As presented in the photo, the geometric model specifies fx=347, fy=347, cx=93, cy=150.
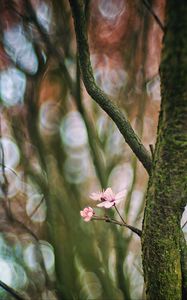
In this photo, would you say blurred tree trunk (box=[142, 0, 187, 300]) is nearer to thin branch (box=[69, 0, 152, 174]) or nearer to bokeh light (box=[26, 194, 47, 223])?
thin branch (box=[69, 0, 152, 174])

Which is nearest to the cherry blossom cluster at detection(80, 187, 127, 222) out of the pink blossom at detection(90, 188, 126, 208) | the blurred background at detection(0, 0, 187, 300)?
the pink blossom at detection(90, 188, 126, 208)

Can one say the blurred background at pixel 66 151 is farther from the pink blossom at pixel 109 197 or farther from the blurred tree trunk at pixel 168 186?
the blurred tree trunk at pixel 168 186

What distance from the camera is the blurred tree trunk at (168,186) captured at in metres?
0.47

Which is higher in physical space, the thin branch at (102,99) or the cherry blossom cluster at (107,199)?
the thin branch at (102,99)

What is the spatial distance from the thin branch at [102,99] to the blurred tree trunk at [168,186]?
3.1 inches

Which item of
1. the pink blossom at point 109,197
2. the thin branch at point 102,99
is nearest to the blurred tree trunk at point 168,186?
the thin branch at point 102,99

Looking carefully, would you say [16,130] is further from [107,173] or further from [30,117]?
[107,173]

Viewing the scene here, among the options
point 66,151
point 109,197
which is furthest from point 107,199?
point 66,151

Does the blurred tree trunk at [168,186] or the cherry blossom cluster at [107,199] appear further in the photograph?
the cherry blossom cluster at [107,199]

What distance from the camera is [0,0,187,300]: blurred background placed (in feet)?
5.53

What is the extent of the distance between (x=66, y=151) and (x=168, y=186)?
1301 mm

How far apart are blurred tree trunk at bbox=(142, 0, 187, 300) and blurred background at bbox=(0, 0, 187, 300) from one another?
44.3 inches

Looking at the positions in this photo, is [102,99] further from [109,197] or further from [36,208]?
[36,208]

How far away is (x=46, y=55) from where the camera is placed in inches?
66.0
